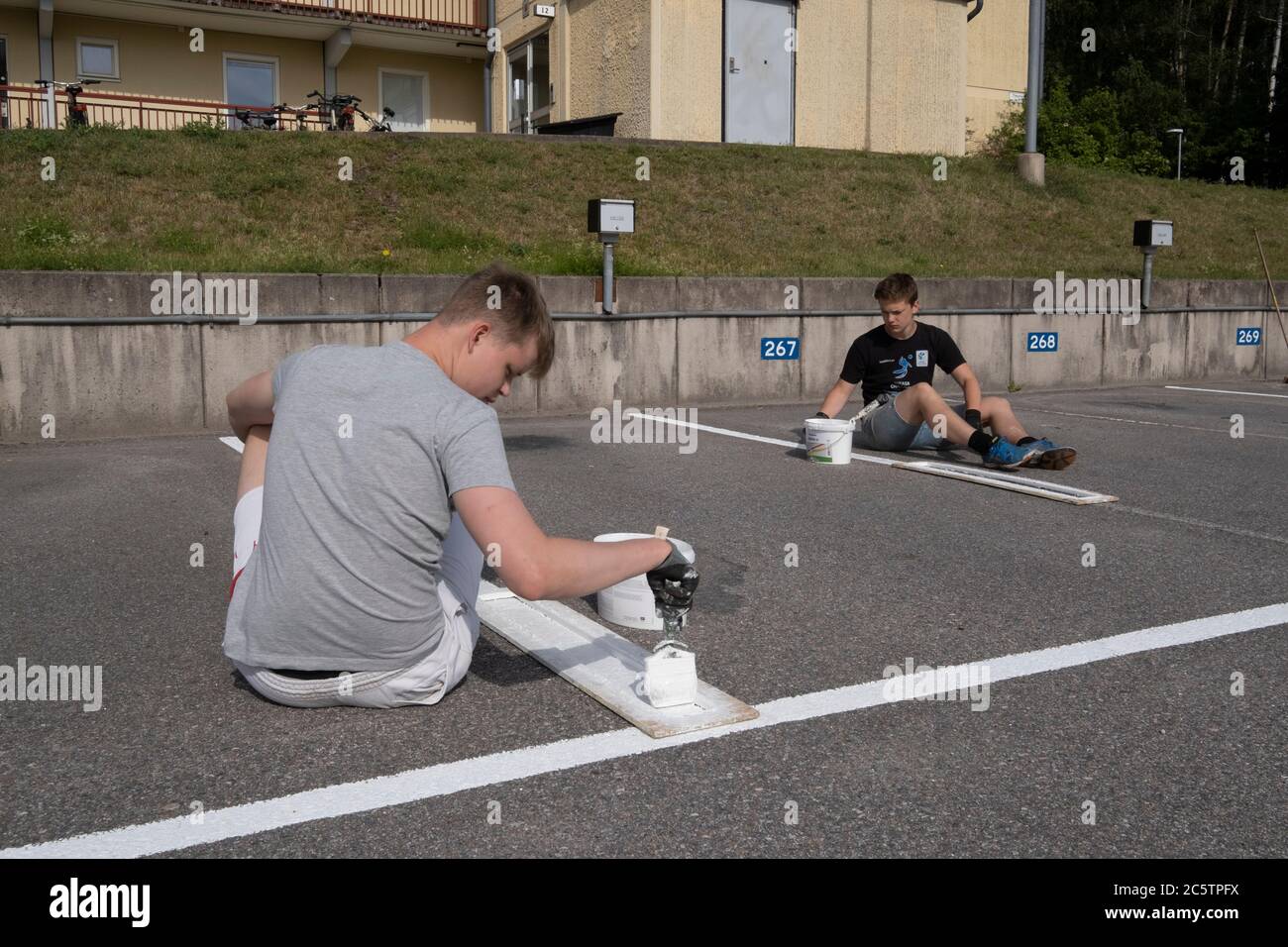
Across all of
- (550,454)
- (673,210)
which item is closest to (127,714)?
(550,454)

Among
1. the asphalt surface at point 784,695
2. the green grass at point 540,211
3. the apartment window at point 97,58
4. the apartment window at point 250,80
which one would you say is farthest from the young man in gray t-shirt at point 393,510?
the apartment window at point 250,80

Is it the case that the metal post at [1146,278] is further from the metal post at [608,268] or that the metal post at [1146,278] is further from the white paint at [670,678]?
the white paint at [670,678]

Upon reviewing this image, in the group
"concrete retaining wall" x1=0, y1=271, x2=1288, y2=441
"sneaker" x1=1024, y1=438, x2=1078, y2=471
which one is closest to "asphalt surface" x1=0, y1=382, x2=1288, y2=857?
"sneaker" x1=1024, y1=438, x2=1078, y2=471

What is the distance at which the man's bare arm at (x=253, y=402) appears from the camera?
356cm

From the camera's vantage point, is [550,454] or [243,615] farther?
[550,454]

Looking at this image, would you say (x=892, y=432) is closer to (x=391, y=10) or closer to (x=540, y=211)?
(x=540, y=211)

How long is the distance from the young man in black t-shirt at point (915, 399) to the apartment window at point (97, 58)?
22.0 meters

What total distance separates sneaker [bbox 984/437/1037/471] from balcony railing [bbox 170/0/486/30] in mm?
21830

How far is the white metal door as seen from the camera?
71.8 ft

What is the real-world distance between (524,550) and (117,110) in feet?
81.0
